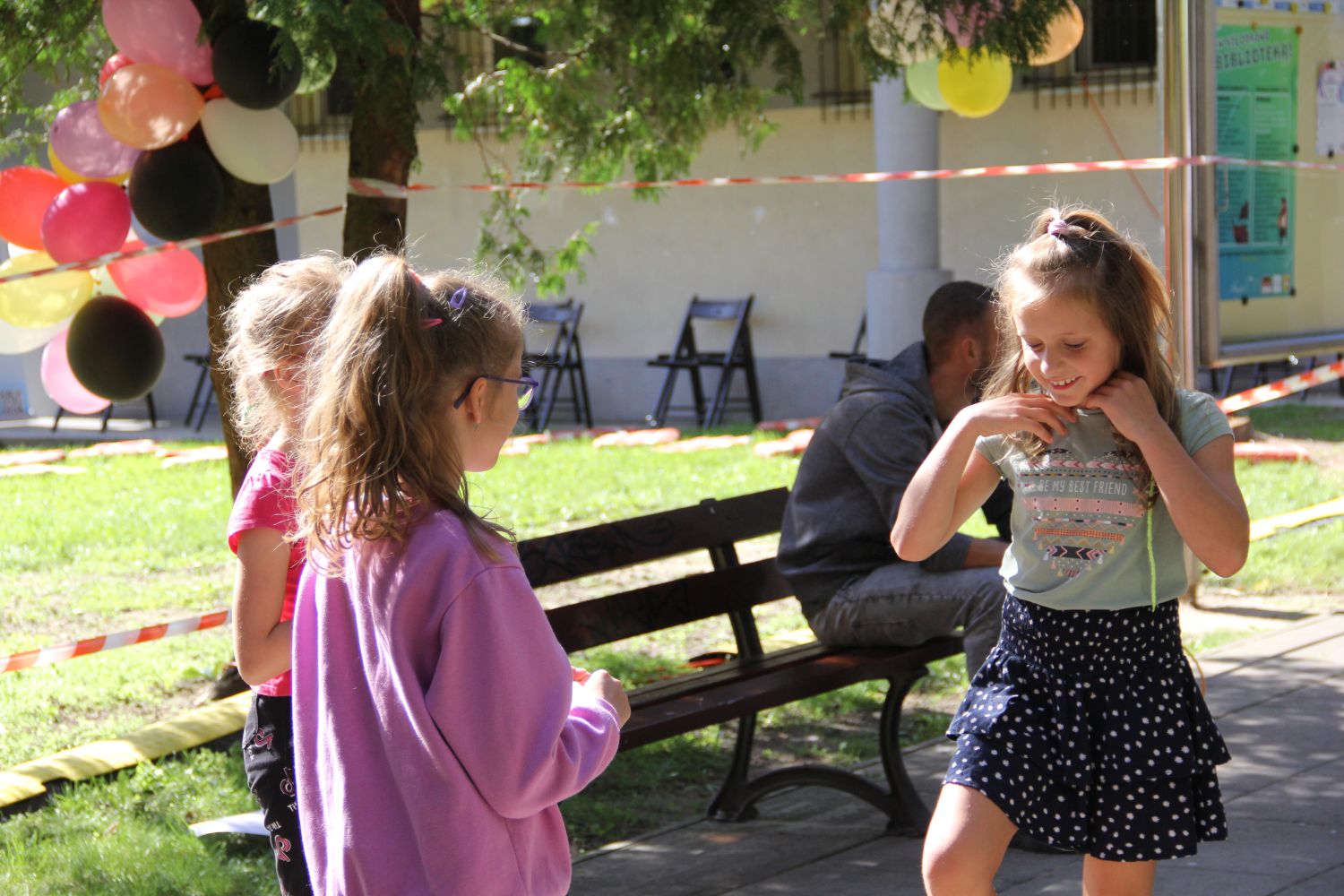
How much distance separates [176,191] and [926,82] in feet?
11.5

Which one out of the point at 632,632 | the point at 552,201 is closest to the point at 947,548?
the point at 632,632

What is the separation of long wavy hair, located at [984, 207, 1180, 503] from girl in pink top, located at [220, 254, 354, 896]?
1204mm

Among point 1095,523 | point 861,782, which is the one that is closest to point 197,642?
point 861,782

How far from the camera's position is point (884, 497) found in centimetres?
421

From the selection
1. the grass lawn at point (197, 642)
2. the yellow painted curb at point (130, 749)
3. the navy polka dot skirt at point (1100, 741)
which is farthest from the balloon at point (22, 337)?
the navy polka dot skirt at point (1100, 741)

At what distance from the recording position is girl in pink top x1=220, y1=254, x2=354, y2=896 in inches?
98.9

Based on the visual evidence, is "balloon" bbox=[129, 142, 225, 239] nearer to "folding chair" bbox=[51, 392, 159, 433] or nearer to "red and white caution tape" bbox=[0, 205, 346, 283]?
"red and white caution tape" bbox=[0, 205, 346, 283]

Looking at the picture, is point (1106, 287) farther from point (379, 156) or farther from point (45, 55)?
point (45, 55)

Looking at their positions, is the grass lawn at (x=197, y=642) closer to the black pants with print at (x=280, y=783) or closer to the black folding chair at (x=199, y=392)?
the black pants with print at (x=280, y=783)

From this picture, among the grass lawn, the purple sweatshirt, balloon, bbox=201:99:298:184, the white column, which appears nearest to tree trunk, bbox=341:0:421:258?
balloon, bbox=201:99:298:184

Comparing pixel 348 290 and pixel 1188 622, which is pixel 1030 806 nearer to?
pixel 348 290

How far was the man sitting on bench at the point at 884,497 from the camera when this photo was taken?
4.20 meters

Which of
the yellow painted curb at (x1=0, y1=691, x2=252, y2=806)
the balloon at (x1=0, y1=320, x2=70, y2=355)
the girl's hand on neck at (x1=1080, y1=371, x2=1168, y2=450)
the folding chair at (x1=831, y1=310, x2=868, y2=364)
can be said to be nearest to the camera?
the girl's hand on neck at (x1=1080, y1=371, x2=1168, y2=450)

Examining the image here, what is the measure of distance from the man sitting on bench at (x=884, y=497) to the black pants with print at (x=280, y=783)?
190cm
